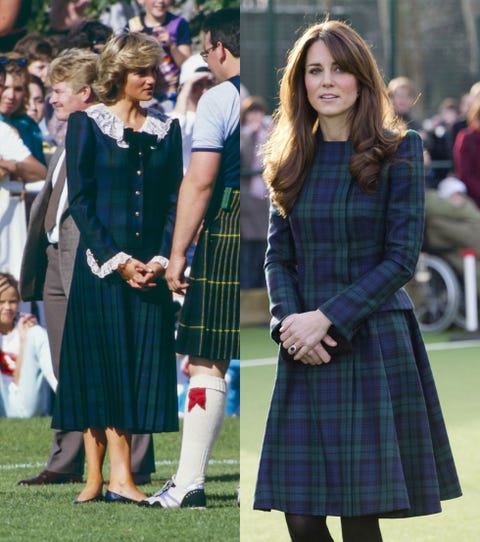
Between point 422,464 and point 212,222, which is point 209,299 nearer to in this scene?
point 212,222

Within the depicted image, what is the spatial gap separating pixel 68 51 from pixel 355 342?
1565mm

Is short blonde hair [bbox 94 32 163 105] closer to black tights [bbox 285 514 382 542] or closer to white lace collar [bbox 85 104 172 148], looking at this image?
white lace collar [bbox 85 104 172 148]

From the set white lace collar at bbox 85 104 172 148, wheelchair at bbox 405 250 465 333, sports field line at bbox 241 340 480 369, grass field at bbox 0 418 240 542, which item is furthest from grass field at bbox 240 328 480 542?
white lace collar at bbox 85 104 172 148

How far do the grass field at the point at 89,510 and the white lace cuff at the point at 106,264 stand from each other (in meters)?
0.56

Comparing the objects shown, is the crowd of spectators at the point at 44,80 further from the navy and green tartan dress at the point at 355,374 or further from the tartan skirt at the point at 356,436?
the tartan skirt at the point at 356,436

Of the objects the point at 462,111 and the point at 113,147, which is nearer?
the point at 113,147

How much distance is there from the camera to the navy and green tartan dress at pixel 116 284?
4289mm

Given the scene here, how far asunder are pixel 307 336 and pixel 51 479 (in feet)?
4.61

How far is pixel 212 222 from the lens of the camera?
4363mm

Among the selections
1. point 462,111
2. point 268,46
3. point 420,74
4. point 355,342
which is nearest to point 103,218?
point 355,342

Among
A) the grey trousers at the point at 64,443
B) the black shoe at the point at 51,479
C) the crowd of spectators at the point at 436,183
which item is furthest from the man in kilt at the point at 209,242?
the crowd of spectators at the point at 436,183

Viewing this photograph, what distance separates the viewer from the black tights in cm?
348

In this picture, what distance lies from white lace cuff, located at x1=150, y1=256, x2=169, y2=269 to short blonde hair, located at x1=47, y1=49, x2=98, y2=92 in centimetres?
62

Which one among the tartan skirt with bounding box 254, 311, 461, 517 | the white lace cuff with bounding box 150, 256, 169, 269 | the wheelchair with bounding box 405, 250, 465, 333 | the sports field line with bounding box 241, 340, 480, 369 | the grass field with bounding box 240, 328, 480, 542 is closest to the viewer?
the tartan skirt with bounding box 254, 311, 461, 517
